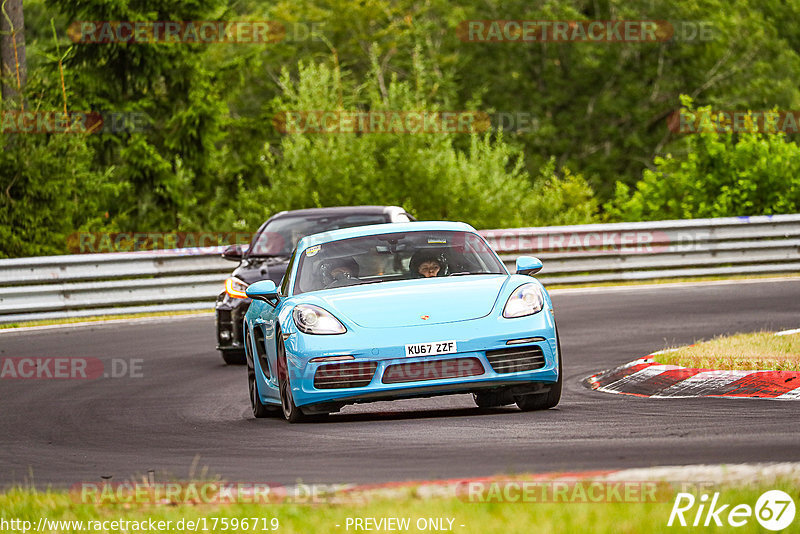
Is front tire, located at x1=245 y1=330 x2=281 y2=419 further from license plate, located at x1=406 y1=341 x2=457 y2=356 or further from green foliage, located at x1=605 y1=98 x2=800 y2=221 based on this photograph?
green foliage, located at x1=605 y1=98 x2=800 y2=221

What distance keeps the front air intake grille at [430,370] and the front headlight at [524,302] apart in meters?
0.44

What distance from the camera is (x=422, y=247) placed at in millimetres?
10742

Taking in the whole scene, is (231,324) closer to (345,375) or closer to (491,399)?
(491,399)

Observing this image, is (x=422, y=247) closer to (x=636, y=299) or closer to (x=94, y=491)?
(x=94, y=491)

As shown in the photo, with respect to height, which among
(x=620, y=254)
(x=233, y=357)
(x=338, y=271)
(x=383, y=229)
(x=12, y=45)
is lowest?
(x=620, y=254)

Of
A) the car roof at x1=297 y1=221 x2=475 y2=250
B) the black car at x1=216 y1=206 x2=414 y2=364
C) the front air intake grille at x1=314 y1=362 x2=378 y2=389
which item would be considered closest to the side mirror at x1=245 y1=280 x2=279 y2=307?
the car roof at x1=297 y1=221 x2=475 y2=250

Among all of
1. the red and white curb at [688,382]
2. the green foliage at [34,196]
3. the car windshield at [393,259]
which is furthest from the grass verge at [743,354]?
the green foliage at [34,196]

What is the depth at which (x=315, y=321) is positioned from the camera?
979cm

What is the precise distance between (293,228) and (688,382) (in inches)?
231

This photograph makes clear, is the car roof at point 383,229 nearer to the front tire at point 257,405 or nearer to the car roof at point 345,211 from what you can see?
the front tire at point 257,405

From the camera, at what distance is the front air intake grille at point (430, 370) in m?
9.46

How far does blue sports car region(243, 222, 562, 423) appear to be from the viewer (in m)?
9.48

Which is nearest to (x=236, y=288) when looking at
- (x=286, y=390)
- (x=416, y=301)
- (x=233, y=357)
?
(x=233, y=357)

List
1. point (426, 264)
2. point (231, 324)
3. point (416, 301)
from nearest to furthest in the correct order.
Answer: point (416, 301), point (426, 264), point (231, 324)
